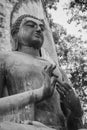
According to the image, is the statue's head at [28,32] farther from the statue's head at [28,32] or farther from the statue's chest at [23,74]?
the statue's chest at [23,74]

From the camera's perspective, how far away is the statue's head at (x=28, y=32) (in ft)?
14.4

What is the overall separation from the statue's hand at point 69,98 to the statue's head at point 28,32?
77cm

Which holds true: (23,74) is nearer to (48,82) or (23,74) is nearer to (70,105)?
(48,82)

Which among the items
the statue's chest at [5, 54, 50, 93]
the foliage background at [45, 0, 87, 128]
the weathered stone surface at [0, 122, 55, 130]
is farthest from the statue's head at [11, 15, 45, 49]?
the foliage background at [45, 0, 87, 128]

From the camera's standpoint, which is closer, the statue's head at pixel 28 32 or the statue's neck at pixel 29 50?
the statue's head at pixel 28 32

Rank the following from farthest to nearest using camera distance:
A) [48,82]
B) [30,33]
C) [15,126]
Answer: [30,33], [48,82], [15,126]

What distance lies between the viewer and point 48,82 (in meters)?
3.77

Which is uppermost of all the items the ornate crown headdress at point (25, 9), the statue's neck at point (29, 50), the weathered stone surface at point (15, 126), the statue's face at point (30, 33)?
the ornate crown headdress at point (25, 9)

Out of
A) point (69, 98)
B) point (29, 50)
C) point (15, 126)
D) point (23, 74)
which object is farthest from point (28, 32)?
point (15, 126)

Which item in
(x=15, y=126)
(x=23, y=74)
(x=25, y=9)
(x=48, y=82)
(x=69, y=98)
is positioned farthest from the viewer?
(x=25, y=9)

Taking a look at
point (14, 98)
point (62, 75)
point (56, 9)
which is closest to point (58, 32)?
point (56, 9)

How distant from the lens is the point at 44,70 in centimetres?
394

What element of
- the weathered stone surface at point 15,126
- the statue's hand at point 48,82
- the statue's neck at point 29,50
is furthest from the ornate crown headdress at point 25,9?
the weathered stone surface at point 15,126

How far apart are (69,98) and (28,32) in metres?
1.08
